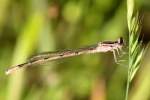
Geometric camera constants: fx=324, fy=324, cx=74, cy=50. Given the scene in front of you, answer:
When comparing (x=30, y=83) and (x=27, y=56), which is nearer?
(x=27, y=56)

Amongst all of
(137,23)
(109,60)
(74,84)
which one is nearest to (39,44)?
(74,84)

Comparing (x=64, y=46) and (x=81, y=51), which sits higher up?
(x=81, y=51)

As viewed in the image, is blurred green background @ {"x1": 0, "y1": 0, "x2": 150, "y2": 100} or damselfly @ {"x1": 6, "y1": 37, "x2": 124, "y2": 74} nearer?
damselfly @ {"x1": 6, "y1": 37, "x2": 124, "y2": 74}

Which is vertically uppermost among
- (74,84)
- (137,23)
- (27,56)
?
(137,23)

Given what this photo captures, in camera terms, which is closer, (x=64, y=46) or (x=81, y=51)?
(x=81, y=51)

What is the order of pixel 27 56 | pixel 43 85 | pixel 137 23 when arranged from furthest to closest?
pixel 43 85, pixel 27 56, pixel 137 23

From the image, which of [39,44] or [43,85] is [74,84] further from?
[39,44]

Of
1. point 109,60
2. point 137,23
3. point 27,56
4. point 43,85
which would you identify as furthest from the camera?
point 109,60

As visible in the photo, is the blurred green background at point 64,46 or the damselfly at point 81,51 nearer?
the damselfly at point 81,51
